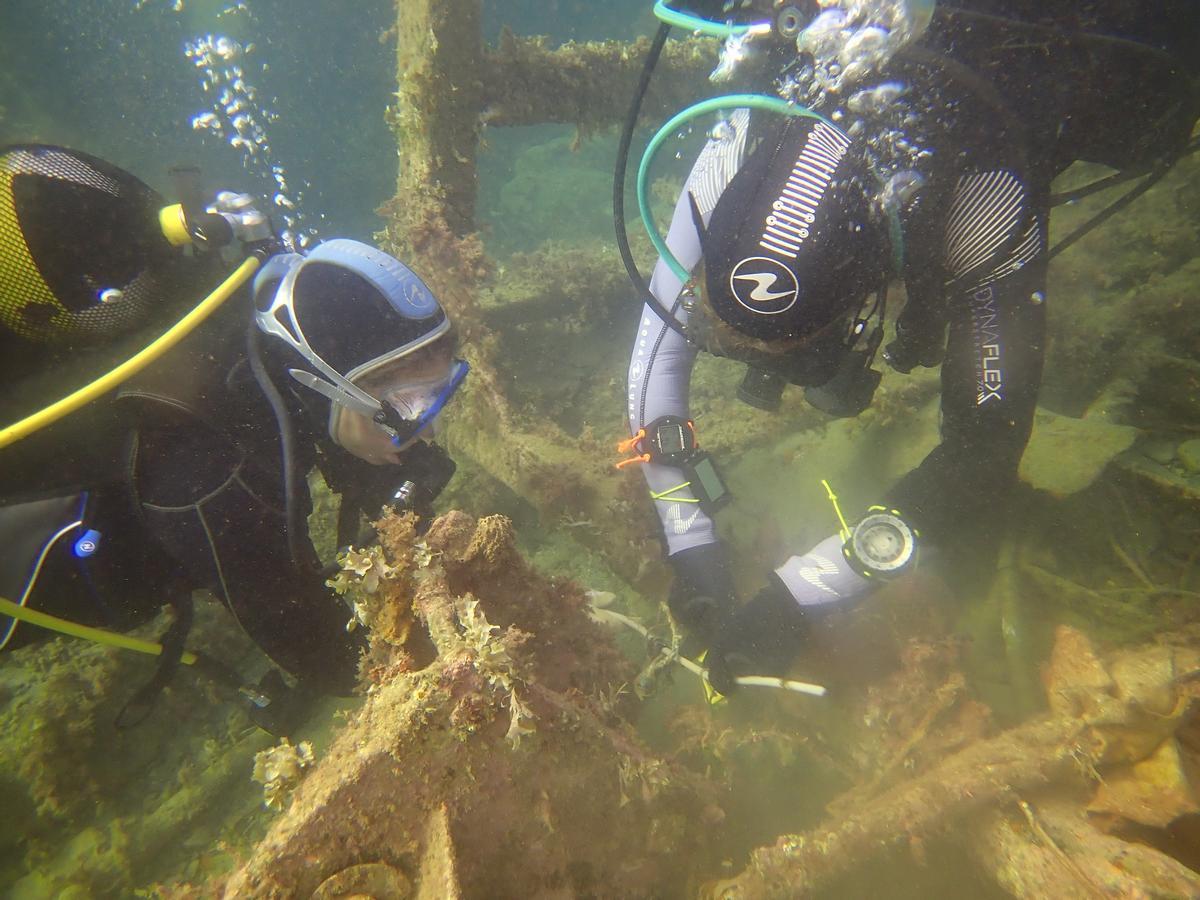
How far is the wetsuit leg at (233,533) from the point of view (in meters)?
2.18

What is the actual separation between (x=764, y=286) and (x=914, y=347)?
1.58m

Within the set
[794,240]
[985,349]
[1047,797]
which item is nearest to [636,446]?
[794,240]

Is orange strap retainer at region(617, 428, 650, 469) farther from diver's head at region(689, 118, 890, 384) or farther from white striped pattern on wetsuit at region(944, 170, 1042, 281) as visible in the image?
white striped pattern on wetsuit at region(944, 170, 1042, 281)

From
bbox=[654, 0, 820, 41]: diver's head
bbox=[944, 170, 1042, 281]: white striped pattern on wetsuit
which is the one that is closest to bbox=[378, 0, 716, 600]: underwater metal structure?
bbox=[944, 170, 1042, 281]: white striped pattern on wetsuit

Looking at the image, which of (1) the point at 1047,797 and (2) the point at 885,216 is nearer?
(2) the point at 885,216

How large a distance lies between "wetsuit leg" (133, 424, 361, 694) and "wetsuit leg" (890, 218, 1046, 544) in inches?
127

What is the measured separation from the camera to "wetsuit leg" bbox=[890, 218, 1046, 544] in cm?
305

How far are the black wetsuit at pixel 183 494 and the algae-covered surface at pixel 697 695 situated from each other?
69 centimetres

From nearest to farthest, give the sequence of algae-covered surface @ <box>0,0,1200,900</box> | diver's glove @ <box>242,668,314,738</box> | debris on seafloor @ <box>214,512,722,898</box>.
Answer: debris on seafloor @ <box>214,512,722,898</box>
algae-covered surface @ <box>0,0,1200,900</box>
diver's glove @ <box>242,668,314,738</box>

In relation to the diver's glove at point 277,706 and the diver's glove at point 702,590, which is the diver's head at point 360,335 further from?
the diver's glove at point 702,590

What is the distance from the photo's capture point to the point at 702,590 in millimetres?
3418

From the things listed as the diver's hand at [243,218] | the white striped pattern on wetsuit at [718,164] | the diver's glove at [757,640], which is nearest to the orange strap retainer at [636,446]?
the diver's glove at [757,640]

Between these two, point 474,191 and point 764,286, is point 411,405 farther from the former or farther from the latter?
point 474,191

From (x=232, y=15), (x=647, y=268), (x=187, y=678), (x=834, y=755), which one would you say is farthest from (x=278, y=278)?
(x=232, y=15)
